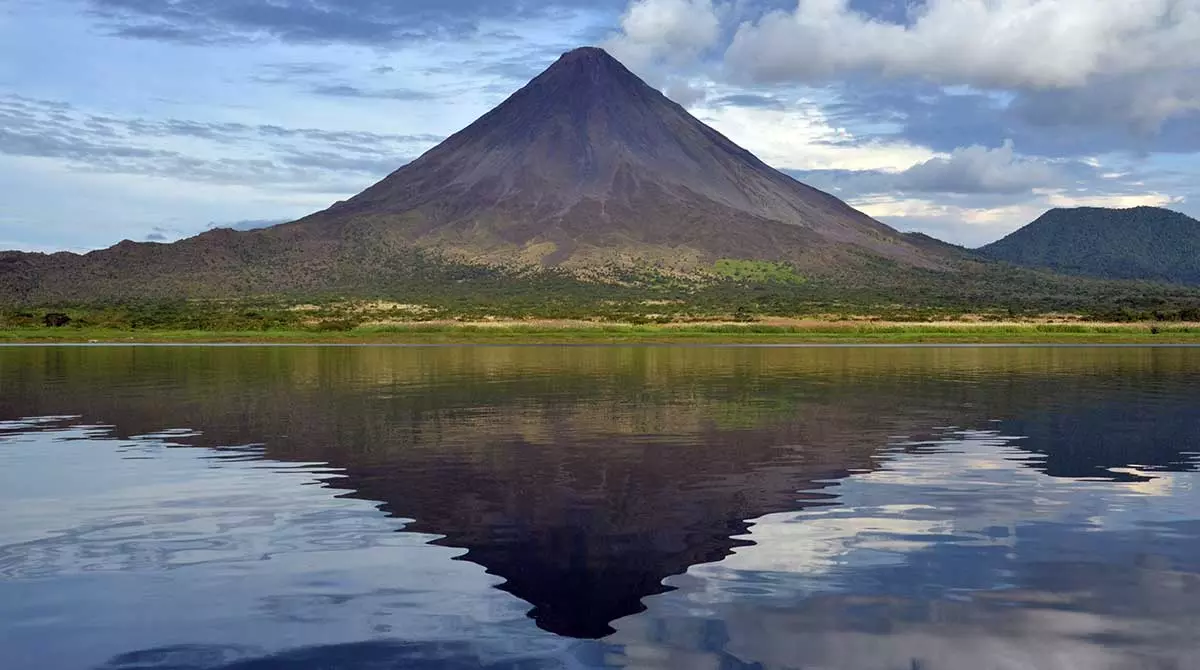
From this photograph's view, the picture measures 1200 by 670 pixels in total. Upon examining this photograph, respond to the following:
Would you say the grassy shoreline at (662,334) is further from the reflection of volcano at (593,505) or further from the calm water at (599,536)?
the reflection of volcano at (593,505)

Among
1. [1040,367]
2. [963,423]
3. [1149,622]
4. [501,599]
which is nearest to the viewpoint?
[1149,622]

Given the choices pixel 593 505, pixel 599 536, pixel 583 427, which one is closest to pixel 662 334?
pixel 583 427

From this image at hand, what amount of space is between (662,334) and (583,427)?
87.9 metres


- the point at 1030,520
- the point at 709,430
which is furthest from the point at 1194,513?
the point at 709,430

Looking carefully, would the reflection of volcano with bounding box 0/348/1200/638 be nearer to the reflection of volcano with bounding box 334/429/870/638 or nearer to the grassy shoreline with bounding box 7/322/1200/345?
the reflection of volcano with bounding box 334/429/870/638

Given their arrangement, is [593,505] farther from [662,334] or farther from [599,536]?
[662,334]

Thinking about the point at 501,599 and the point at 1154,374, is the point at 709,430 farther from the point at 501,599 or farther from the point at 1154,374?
the point at 1154,374

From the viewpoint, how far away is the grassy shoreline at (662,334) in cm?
11831

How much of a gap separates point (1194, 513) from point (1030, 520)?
316cm

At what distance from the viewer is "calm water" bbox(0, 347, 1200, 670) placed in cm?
1311

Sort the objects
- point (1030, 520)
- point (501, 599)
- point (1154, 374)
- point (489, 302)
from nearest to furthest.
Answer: point (501, 599) → point (1030, 520) → point (1154, 374) → point (489, 302)

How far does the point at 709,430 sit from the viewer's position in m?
35.0

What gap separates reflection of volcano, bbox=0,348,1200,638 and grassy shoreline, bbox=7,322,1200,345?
38369mm

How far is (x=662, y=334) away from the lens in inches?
4852
